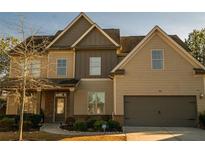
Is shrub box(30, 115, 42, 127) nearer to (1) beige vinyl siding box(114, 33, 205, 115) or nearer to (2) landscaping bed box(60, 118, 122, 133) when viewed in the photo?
(2) landscaping bed box(60, 118, 122, 133)

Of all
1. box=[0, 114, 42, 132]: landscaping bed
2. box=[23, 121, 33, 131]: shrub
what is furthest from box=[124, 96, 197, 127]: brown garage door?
box=[23, 121, 33, 131]: shrub

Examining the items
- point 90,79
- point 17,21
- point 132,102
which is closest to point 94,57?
point 90,79

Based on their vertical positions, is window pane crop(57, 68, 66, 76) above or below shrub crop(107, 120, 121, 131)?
above

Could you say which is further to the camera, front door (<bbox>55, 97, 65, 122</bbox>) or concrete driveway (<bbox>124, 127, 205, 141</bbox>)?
front door (<bbox>55, 97, 65, 122</bbox>)

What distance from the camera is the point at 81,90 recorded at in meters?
23.0

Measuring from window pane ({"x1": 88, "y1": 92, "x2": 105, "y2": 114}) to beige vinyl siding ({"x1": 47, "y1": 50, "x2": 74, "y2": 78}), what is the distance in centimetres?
254

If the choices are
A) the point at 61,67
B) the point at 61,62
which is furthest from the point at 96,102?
the point at 61,62

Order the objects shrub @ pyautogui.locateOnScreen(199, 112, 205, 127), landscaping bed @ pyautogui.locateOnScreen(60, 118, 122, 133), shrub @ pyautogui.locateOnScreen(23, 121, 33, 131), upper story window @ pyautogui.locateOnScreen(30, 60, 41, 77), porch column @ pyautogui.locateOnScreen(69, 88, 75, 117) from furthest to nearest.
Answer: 1. upper story window @ pyautogui.locateOnScreen(30, 60, 41, 77)
2. porch column @ pyautogui.locateOnScreen(69, 88, 75, 117)
3. shrub @ pyautogui.locateOnScreen(199, 112, 205, 127)
4. shrub @ pyautogui.locateOnScreen(23, 121, 33, 131)
5. landscaping bed @ pyautogui.locateOnScreen(60, 118, 122, 133)

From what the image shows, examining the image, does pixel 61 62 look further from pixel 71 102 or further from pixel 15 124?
pixel 15 124

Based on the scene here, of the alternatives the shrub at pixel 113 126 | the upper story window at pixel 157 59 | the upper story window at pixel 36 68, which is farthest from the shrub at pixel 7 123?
the upper story window at pixel 157 59

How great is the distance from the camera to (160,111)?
20.4 m

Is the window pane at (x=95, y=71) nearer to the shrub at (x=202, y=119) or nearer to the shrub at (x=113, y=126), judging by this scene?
the shrub at (x=113, y=126)

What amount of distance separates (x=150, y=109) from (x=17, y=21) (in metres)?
11.4

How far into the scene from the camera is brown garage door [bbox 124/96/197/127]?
66.3 feet
